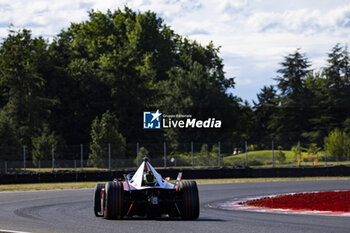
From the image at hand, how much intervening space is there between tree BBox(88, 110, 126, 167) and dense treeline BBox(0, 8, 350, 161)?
114 millimetres

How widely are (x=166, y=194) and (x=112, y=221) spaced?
3.89ft

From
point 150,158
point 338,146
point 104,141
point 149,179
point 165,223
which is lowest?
point 165,223

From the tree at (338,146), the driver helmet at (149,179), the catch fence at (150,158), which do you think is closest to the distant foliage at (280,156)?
the catch fence at (150,158)

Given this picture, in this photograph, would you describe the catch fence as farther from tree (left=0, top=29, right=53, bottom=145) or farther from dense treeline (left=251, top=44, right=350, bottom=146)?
dense treeline (left=251, top=44, right=350, bottom=146)

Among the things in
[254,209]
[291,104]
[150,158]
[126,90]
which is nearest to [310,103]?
[291,104]

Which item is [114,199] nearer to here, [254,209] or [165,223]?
[165,223]

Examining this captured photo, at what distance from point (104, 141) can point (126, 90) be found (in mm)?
15503

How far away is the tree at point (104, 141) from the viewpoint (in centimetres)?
3688

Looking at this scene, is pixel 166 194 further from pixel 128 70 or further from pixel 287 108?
pixel 287 108

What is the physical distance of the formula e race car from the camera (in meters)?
11.2

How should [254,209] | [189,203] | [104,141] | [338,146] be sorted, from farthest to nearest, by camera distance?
[338,146], [104,141], [254,209], [189,203]

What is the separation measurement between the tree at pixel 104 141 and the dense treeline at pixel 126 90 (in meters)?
0.11

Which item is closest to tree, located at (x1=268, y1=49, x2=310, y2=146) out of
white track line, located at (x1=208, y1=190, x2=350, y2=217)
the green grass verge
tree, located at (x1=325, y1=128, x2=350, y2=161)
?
tree, located at (x1=325, y1=128, x2=350, y2=161)

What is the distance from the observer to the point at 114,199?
36.6 ft
